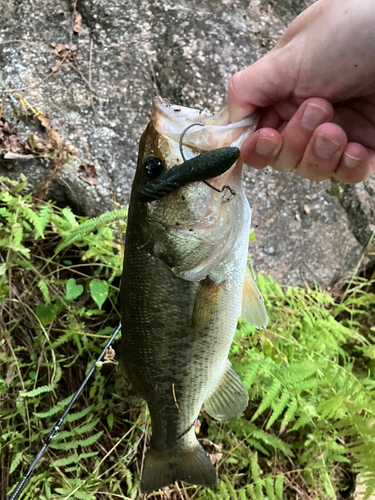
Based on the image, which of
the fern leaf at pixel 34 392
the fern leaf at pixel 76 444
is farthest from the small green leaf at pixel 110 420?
the fern leaf at pixel 34 392

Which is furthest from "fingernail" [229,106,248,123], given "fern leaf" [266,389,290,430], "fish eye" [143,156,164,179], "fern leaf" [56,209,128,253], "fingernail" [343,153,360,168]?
"fern leaf" [266,389,290,430]

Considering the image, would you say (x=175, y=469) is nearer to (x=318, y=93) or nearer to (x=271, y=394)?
(x=271, y=394)

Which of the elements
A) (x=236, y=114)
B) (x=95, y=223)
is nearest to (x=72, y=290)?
(x=95, y=223)

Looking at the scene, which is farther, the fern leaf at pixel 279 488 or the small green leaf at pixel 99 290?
the small green leaf at pixel 99 290

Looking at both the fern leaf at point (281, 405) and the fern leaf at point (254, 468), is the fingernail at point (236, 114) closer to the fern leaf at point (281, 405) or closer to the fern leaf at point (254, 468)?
the fern leaf at point (281, 405)

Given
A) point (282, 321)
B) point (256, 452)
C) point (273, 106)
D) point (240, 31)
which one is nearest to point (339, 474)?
point (256, 452)

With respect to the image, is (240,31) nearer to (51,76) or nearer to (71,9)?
(71,9)
